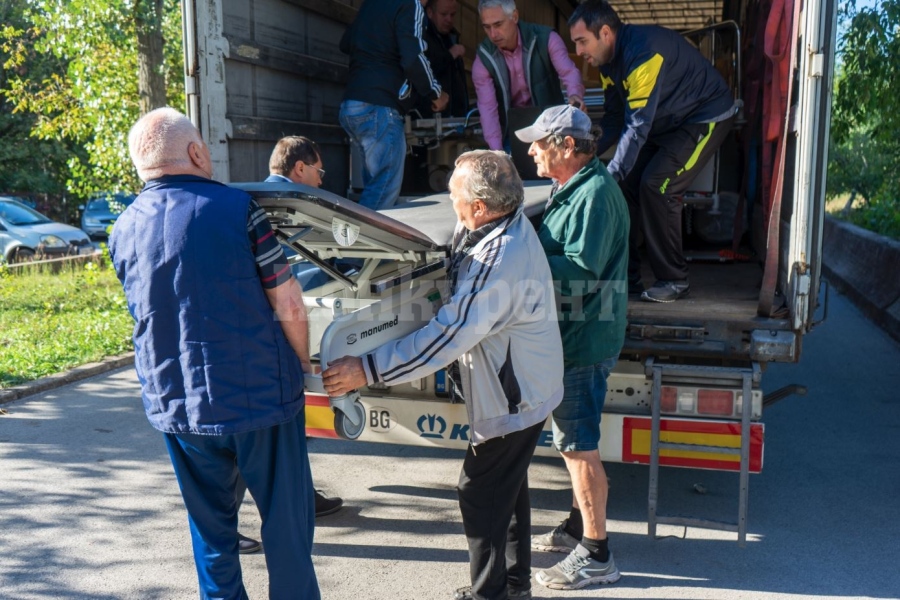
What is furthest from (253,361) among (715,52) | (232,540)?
(715,52)

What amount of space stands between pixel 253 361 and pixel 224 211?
0.45 m

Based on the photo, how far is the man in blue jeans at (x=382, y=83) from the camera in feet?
16.8

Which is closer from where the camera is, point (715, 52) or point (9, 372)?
point (9, 372)

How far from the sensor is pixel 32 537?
391cm

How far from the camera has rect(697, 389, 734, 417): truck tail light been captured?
141 inches

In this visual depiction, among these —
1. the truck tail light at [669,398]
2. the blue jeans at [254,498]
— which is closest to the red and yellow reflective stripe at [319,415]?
the blue jeans at [254,498]

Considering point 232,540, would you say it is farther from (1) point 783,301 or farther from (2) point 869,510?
(2) point 869,510

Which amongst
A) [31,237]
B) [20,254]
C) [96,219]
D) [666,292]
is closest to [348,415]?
[666,292]

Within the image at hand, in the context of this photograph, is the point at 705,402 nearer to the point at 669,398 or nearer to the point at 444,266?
the point at 669,398

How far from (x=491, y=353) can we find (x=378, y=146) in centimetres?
263

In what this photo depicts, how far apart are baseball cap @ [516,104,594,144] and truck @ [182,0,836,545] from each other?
0.57 metres

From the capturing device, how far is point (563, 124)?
10.9 feet

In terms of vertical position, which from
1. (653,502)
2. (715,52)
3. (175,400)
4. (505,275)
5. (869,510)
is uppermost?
(715,52)

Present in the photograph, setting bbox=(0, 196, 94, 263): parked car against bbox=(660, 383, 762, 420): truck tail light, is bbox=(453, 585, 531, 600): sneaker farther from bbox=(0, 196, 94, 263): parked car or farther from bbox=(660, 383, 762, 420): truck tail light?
bbox=(0, 196, 94, 263): parked car
